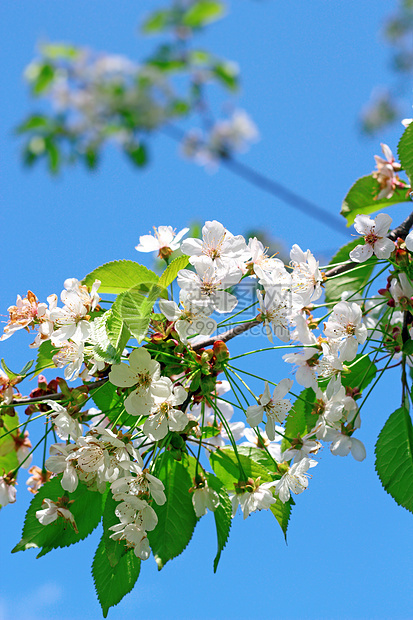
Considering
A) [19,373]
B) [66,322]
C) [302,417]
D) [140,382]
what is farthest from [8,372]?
[302,417]

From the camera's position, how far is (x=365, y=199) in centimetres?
248

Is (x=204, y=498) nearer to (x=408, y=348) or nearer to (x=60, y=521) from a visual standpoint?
(x=60, y=521)

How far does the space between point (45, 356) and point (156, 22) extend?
2036 mm

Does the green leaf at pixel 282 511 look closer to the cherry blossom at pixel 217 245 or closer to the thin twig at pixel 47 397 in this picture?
the thin twig at pixel 47 397

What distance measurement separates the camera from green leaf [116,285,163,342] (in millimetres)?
1424

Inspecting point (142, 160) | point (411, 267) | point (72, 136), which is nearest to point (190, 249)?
point (411, 267)

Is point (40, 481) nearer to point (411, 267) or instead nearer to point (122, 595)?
point (122, 595)

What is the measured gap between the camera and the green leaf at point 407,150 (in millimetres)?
1854

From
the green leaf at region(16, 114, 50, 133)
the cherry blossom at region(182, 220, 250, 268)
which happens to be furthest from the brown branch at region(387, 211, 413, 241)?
the green leaf at region(16, 114, 50, 133)

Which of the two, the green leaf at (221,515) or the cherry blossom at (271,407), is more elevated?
the cherry blossom at (271,407)

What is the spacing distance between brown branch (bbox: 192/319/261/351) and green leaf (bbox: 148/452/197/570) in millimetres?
406

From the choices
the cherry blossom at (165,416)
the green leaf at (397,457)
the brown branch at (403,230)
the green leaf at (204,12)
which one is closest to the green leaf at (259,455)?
the green leaf at (397,457)

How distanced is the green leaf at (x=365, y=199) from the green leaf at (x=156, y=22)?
55.8 inches

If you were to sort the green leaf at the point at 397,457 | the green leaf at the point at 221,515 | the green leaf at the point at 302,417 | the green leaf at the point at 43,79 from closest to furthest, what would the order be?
the green leaf at the point at 221,515 → the green leaf at the point at 397,457 → the green leaf at the point at 302,417 → the green leaf at the point at 43,79
